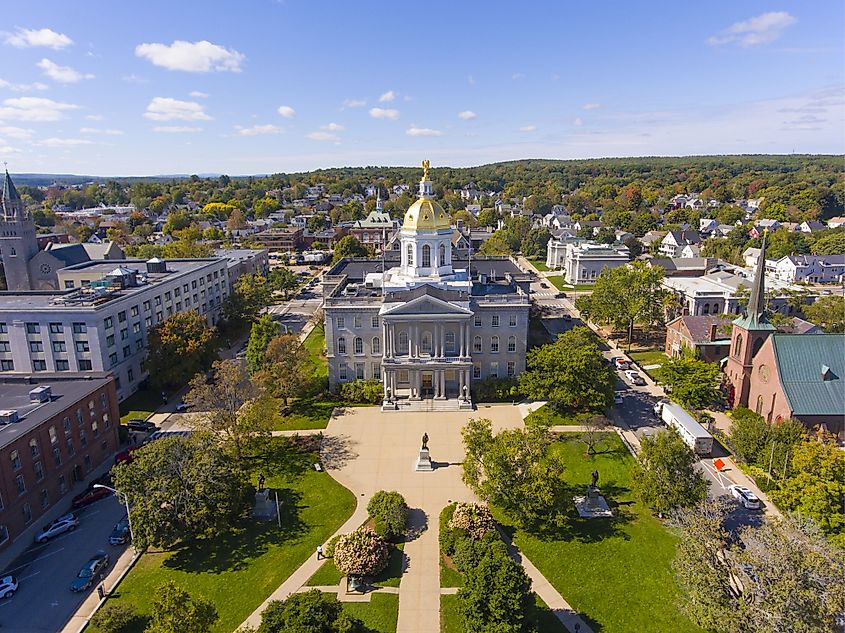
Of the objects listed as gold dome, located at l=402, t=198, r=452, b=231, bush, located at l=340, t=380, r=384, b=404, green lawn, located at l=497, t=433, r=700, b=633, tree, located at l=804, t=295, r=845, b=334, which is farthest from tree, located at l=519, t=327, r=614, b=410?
tree, located at l=804, t=295, r=845, b=334

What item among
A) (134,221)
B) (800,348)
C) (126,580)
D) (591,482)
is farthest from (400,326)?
(134,221)

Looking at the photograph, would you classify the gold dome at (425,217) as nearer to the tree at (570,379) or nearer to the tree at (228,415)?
the tree at (570,379)

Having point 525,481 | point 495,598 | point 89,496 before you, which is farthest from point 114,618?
point 525,481

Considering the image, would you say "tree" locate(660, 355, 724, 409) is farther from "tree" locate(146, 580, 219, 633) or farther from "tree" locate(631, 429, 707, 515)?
"tree" locate(146, 580, 219, 633)

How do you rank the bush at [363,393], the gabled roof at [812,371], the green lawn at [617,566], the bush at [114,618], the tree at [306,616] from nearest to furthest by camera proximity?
1. the tree at [306,616]
2. the bush at [114,618]
3. the green lawn at [617,566]
4. the gabled roof at [812,371]
5. the bush at [363,393]

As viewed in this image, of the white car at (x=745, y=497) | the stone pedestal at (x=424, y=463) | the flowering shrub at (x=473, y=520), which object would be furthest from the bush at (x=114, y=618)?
the white car at (x=745, y=497)

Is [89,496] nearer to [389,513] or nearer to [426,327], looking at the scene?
[389,513]
